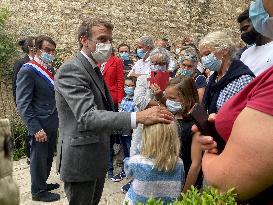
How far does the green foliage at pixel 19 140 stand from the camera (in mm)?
7620

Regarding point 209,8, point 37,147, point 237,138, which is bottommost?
point 37,147

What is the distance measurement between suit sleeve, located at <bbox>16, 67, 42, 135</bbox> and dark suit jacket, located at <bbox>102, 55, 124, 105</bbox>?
178 centimetres

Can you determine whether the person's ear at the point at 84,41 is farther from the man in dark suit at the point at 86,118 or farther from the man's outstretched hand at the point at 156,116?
the man's outstretched hand at the point at 156,116

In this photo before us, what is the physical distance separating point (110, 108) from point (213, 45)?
1120 millimetres

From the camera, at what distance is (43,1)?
11.1 meters

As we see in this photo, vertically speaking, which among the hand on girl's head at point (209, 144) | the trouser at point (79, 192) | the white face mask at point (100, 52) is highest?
the white face mask at point (100, 52)

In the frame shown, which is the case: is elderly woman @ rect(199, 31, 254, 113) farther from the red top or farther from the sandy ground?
the sandy ground

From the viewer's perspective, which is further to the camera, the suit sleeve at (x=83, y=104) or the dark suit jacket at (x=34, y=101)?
the dark suit jacket at (x=34, y=101)

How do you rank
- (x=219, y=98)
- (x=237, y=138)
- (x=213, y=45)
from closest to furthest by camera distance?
(x=237, y=138) → (x=219, y=98) → (x=213, y=45)

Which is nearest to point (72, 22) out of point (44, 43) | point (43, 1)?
point (43, 1)

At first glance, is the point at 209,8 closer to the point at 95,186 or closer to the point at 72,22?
the point at 72,22

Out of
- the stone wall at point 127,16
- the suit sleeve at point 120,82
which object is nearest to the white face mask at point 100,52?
the suit sleeve at point 120,82

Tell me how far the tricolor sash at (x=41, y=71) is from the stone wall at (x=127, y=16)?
215 inches

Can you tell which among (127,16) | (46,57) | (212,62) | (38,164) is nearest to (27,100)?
(46,57)
